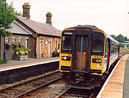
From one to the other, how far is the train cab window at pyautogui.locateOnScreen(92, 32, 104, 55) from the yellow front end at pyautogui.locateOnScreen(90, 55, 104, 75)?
12.4 inches

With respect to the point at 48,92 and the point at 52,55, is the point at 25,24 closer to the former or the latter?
the point at 52,55

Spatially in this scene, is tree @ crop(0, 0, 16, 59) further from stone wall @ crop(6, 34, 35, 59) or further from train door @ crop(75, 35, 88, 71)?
train door @ crop(75, 35, 88, 71)

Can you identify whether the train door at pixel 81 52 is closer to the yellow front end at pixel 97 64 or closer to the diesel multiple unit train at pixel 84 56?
the diesel multiple unit train at pixel 84 56

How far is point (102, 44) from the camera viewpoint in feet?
31.2

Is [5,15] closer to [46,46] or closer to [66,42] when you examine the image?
[66,42]

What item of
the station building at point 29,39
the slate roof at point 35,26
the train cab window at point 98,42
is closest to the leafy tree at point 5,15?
the station building at point 29,39

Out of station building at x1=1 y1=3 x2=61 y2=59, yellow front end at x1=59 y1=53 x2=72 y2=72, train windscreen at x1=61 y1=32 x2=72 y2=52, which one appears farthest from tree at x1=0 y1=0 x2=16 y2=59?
yellow front end at x1=59 y1=53 x2=72 y2=72

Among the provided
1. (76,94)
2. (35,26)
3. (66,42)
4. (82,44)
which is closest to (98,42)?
(82,44)

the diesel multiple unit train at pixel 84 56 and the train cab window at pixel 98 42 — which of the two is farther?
the train cab window at pixel 98 42

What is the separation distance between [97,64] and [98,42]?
1099 millimetres

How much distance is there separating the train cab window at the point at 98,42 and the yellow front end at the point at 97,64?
32 centimetres

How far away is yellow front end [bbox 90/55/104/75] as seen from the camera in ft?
30.6

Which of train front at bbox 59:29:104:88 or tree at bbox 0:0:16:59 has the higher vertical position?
tree at bbox 0:0:16:59

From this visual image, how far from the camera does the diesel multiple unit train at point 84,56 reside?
9383 millimetres
